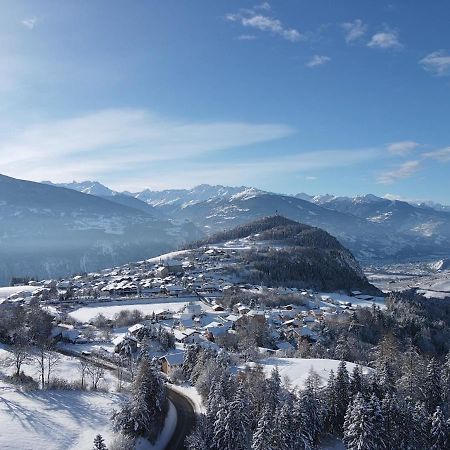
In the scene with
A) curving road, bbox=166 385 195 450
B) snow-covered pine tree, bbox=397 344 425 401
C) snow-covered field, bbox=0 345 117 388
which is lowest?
curving road, bbox=166 385 195 450

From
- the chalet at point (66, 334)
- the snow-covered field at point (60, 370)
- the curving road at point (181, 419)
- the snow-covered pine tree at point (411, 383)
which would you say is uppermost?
the snow-covered pine tree at point (411, 383)

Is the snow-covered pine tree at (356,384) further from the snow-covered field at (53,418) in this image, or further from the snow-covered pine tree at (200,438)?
the snow-covered field at (53,418)

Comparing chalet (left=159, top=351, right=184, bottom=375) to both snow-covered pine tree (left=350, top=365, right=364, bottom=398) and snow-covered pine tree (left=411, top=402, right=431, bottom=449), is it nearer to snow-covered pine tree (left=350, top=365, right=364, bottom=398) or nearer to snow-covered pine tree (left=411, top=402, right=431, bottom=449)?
snow-covered pine tree (left=350, top=365, right=364, bottom=398)

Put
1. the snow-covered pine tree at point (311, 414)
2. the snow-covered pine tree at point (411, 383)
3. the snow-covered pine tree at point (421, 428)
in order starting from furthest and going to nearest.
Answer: the snow-covered pine tree at point (411, 383), the snow-covered pine tree at point (421, 428), the snow-covered pine tree at point (311, 414)

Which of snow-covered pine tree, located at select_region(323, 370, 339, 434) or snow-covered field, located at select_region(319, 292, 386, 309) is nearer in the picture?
snow-covered pine tree, located at select_region(323, 370, 339, 434)

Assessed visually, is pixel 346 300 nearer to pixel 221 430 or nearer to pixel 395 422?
pixel 395 422

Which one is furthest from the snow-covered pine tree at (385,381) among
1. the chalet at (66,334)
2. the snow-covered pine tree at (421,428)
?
the chalet at (66,334)

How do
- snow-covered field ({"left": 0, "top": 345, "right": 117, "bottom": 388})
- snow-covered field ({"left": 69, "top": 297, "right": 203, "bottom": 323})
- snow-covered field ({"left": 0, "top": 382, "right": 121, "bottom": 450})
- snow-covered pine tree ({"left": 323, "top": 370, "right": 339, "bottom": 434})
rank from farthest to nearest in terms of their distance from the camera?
snow-covered field ({"left": 69, "top": 297, "right": 203, "bottom": 323}), snow-covered field ({"left": 0, "top": 345, "right": 117, "bottom": 388}), snow-covered pine tree ({"left": 323, "top": 370, "right": 339, "bottom": 434}), snow-covered field ({"left": 0, "top": 382, "right": 121, "bottom": 450})

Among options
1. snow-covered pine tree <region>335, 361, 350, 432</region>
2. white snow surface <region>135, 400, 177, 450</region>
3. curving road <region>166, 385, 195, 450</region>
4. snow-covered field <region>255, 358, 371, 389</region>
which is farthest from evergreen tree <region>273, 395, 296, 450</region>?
white snow surface <region>135, 400, 177, 450</region>
